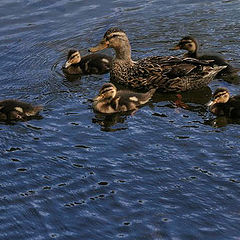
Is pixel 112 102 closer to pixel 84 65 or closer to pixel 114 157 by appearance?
pixel 114 157

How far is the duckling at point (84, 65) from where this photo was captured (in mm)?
8141

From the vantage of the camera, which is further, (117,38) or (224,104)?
(117,38)

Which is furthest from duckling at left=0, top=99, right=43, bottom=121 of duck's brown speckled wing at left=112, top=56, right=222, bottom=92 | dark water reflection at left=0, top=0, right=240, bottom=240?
duck's brown speckled wing at left=112, top=56, right=222, bottom=92

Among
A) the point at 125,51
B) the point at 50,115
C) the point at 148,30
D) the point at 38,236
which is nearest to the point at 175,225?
the point at 38,236

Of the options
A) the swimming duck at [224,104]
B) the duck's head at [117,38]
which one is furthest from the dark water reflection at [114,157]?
the duck's head at [117,38]

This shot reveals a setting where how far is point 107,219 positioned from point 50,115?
2.22 m

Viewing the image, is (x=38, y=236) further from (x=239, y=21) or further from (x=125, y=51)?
(x=239, y=21)

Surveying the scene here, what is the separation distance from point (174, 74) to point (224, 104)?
3.26 ft

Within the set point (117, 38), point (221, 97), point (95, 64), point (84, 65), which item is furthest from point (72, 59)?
point (221, 97)

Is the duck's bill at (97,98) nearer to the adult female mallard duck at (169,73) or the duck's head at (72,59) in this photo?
the adult female mallard duck at (169,73)

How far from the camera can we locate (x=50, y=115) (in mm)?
6945

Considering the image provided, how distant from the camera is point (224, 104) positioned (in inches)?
266

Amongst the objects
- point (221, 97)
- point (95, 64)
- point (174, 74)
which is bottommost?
point (221, 97)

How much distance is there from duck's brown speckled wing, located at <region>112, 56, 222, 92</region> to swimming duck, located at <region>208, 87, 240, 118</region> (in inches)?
30.1
